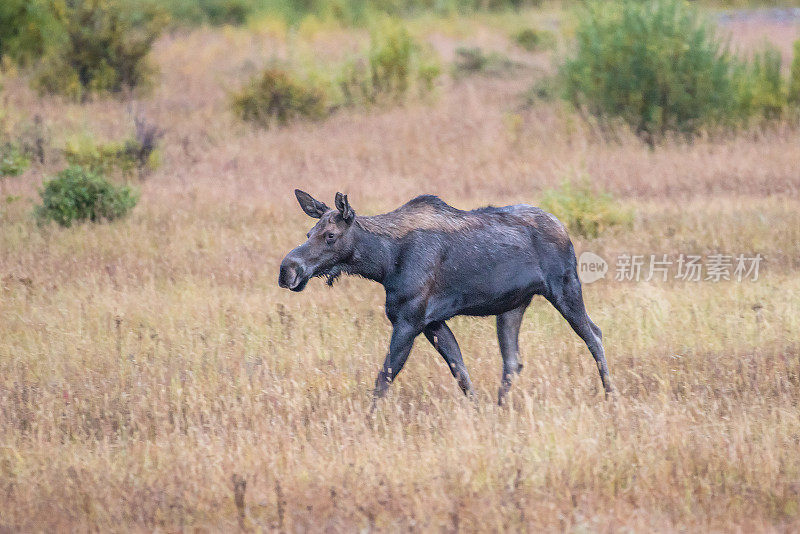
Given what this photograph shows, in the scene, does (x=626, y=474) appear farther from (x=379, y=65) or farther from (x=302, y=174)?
(x=379, y=65)

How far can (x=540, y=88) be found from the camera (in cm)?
2406

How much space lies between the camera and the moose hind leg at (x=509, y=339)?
24.8ft

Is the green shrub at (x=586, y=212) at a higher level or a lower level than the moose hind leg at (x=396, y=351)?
lower

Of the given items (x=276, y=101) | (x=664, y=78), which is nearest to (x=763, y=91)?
(x=664, y=78)

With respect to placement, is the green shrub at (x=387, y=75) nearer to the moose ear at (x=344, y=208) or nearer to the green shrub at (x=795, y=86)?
the green shrub at (x=795, y=86)

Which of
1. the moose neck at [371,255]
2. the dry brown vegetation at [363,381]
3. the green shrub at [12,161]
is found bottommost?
the green shrub at [12,161]

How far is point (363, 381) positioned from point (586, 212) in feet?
19.4

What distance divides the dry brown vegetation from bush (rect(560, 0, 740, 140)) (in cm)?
269

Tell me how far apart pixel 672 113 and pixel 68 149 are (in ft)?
34.9

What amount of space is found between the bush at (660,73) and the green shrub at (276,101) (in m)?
5.65

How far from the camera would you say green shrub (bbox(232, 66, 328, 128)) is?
21312mm

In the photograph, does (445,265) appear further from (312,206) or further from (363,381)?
(363,381)

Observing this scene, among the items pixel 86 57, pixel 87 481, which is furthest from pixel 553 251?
pixel 86 57

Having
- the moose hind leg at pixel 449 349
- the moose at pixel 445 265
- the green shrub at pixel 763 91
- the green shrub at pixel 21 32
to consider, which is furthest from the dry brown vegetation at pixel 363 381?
the green shrub at pixel 21 32
